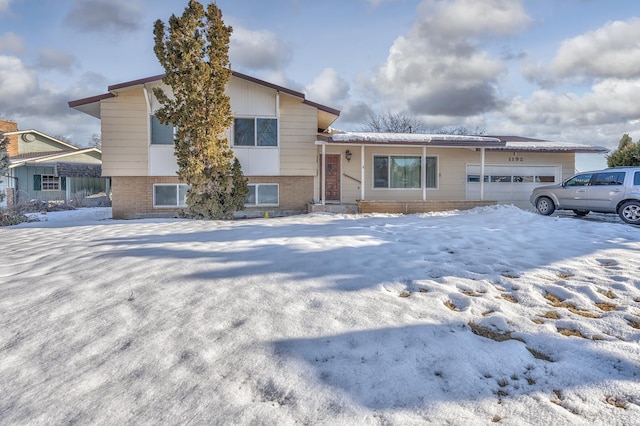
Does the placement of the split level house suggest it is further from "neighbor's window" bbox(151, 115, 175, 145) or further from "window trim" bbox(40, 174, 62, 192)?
"window trim" bbox(40, 174, 62, 192)

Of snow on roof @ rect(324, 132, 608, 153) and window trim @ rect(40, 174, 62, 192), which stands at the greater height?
snow on roof @ rect(324, 132, 608, 153)

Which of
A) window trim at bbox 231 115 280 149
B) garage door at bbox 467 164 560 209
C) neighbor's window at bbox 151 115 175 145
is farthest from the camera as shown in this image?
garage door at bbox 467 164 560 209

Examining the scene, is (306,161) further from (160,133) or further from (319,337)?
(319,337)

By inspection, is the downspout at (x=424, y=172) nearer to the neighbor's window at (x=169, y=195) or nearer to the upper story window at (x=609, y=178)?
the upper story window at (x=609, y=178)

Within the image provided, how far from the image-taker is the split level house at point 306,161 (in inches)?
550

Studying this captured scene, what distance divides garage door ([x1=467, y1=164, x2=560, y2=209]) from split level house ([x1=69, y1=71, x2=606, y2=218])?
→ 0.15ft

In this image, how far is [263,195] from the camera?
15047mm

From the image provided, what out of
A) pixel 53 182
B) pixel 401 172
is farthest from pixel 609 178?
pixel 53 182

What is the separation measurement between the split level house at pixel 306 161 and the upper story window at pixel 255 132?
4 cm

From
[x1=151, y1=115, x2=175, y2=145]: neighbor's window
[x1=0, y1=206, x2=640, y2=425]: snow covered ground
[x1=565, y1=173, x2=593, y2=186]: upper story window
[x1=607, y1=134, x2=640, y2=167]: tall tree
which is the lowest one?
[x1=0, y1=206, x2=640, y2=425]: snow covered ground

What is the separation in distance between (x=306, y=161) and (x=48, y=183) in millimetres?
19717

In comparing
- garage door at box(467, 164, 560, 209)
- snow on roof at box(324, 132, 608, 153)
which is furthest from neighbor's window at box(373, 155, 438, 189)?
garage door at box(467, 164, 560, 209)

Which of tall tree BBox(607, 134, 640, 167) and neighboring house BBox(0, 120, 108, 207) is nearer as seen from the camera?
tall tree BBox(607, 134, 640, 167)

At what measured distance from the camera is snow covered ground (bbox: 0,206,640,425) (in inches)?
94.4
